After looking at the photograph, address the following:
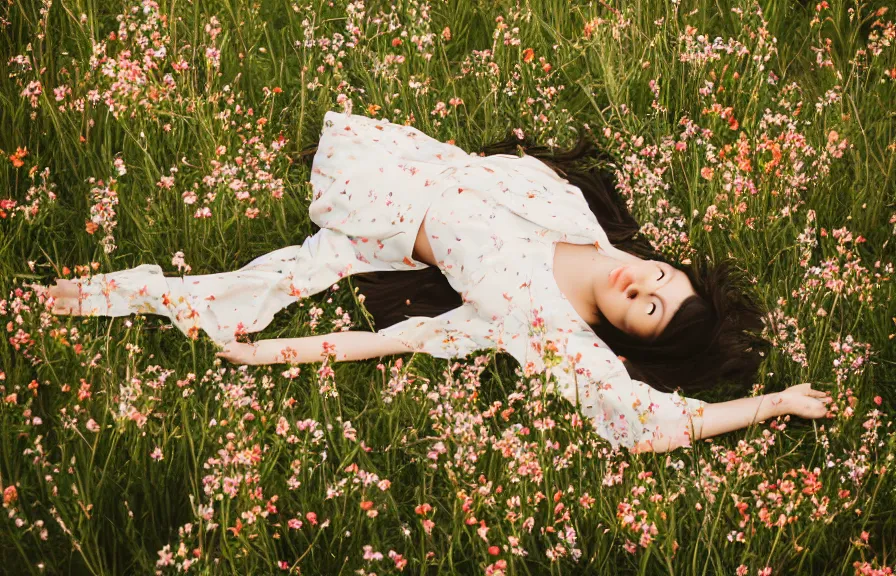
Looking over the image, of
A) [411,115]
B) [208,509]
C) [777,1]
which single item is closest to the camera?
[208,509]

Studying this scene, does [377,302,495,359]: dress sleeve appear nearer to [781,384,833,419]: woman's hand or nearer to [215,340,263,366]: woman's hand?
[215,340,263,366]: woman's hand

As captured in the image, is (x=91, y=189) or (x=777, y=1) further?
(x=777, y=1)

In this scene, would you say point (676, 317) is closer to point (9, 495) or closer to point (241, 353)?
point (241, 353)

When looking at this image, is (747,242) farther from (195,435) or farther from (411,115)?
(195,435)

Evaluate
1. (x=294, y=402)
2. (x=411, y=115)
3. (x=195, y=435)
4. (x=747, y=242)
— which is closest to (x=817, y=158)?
(x=747, y=242)

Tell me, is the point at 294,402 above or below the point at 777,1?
below

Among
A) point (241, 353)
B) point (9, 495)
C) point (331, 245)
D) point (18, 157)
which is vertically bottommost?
point (241, 353)

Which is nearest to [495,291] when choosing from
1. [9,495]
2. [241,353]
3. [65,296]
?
[241,353]

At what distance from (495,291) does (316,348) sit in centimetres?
76

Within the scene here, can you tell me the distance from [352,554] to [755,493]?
1328 millimetres

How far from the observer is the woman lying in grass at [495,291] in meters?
3.78

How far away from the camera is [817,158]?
184 inches

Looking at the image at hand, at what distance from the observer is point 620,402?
3.71 meters

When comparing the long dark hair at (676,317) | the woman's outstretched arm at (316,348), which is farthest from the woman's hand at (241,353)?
the long dark hair at (676,317)
